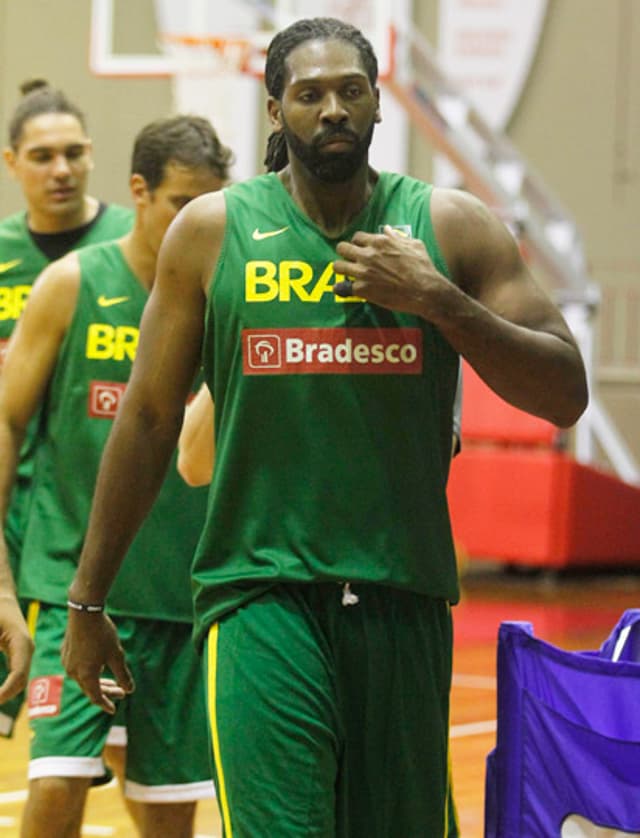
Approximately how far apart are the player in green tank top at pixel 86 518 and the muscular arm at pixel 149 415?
1021 millimetres

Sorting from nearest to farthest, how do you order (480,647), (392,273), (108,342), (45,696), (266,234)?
(392,273) < (266,234) < (45,696) < (108,342) < (480,647)

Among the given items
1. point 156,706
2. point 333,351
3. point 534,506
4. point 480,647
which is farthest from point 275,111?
point 534,506

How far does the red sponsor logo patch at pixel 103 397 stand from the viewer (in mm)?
3797

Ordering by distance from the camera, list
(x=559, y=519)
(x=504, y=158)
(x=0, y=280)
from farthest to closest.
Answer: (x=504, y=158)
(x=559, y=519)
(x=0, y=280)

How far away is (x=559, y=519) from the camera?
11.0 meters

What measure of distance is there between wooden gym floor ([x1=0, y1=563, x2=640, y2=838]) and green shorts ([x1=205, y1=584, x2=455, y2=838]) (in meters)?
2.48

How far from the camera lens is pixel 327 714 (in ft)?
7.98

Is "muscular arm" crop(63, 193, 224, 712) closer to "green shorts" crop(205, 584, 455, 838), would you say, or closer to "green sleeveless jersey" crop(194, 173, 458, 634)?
"green sleeveless jersey" crop(194, 173, 458, 634)

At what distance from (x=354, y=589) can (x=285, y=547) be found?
12 cm

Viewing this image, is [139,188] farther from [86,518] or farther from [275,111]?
[275,111]

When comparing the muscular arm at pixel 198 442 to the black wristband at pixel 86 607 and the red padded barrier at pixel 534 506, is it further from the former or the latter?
the red padded barrier at pixel 534 506

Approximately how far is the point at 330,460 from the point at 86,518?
147 centimetres

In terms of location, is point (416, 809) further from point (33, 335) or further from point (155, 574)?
point (33, 335)

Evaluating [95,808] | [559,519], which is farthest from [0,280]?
[559,519]
